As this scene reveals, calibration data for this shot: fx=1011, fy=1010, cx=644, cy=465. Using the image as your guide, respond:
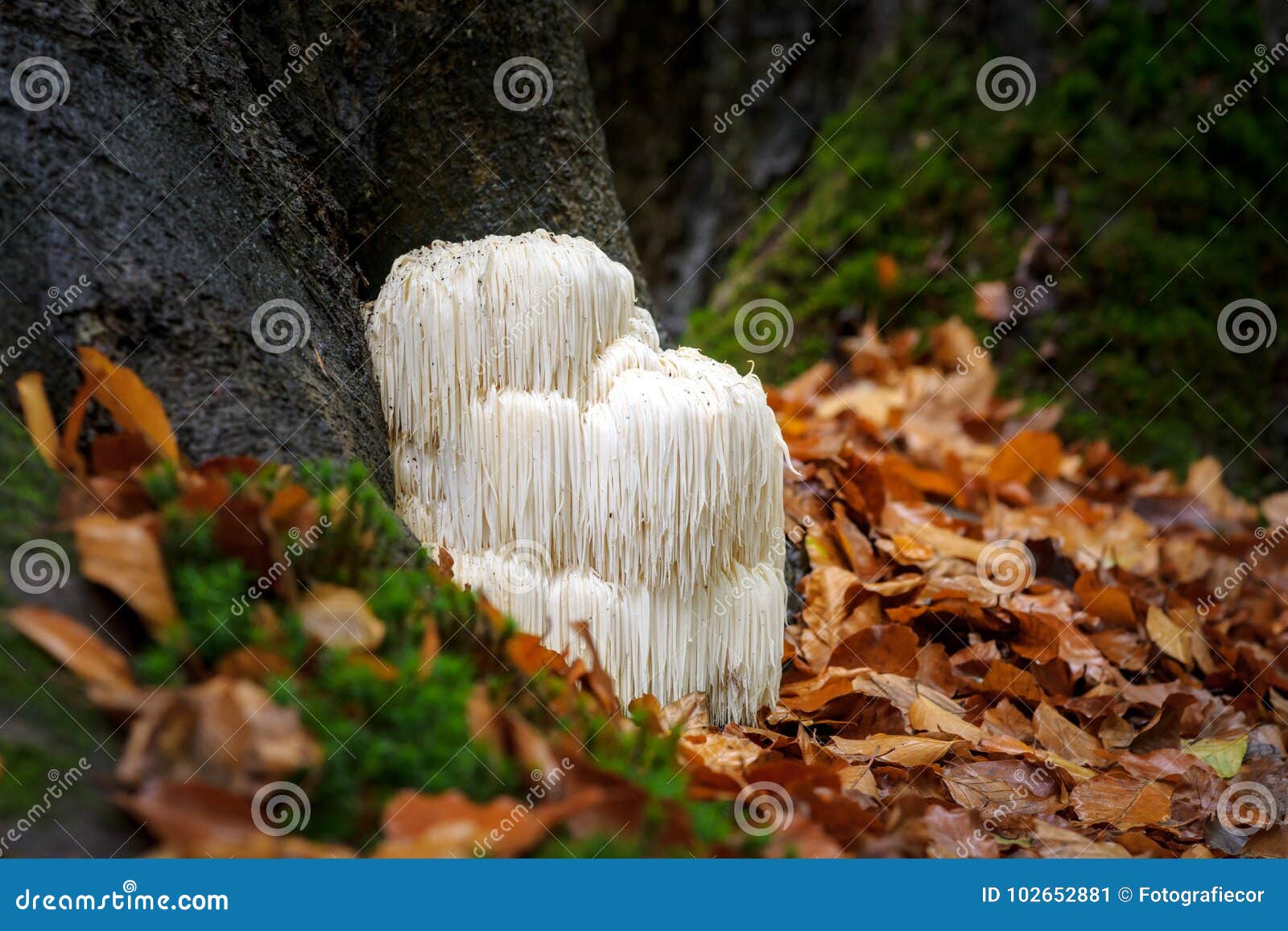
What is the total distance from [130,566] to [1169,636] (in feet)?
11.5

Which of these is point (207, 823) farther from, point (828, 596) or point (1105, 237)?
point (1105, 237)

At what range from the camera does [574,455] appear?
2.54m

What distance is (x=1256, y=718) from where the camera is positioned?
339cm

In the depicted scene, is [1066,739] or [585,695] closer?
[585,695]

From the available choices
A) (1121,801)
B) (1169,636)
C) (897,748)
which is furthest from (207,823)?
(1169,636)

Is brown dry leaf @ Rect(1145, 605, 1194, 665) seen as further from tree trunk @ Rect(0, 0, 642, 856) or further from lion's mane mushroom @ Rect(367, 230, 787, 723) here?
tree trunk @ Rect(0, 0, 642, 856)

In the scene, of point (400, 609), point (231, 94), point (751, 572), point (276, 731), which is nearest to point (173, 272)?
point (231, 94)

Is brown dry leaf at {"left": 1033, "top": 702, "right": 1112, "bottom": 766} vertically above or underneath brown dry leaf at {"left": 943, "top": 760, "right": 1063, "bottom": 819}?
above

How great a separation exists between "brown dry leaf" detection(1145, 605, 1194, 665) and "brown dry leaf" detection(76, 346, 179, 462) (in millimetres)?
3366

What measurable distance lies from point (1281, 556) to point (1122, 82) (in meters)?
2.74

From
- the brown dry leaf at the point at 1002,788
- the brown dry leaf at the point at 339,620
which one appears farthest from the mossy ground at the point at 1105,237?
the brown dry leaf at the point at 339,620

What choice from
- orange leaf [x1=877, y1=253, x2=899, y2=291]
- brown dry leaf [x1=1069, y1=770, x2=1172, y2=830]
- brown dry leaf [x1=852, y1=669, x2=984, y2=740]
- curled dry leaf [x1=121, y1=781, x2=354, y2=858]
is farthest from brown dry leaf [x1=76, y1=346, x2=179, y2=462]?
orange leaf [x1=877, y1=253, x2=899, y2=291]

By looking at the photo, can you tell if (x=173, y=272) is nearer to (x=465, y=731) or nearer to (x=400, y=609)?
(x=400, y=609)

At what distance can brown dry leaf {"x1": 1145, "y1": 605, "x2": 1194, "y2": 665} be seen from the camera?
3.71 metres
